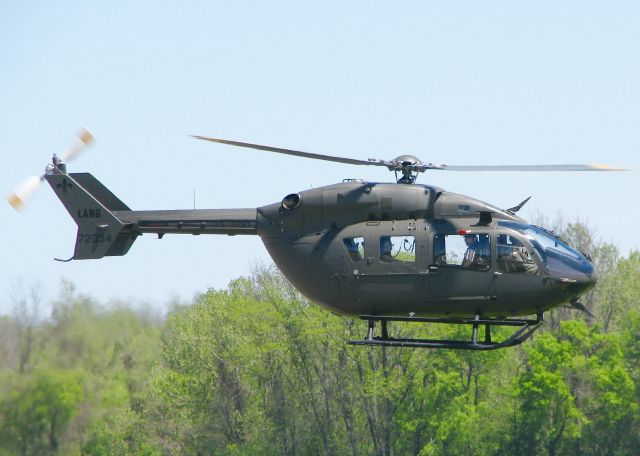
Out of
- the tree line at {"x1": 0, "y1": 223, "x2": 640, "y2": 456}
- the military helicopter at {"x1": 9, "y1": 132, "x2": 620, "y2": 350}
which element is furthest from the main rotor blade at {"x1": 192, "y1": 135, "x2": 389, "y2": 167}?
the tree line at {"x1": 0, "y1": 223, "x2": 640, "y2": 456}

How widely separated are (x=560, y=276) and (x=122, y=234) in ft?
32.2

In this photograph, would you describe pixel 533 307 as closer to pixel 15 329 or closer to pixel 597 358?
pixel 15 329

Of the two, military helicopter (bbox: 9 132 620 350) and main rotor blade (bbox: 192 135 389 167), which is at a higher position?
main rotor blade (bbox: 192 135 389 167)

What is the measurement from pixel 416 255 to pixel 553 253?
258cm

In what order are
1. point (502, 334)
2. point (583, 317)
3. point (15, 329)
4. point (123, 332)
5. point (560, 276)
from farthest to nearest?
point (583, 317)
point (502, 334)
point (123, 332)
point (15, 329)
point (560, 276)

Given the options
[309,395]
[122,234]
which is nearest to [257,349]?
[309,395]

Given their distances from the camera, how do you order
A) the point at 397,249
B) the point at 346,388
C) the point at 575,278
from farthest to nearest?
1. the point at 346,388
2. the point at 397,249
3. the point at 575,278

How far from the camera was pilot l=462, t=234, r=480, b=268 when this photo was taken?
22.3m

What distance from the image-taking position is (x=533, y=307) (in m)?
22.4

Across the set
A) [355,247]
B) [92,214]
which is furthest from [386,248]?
[92,214]

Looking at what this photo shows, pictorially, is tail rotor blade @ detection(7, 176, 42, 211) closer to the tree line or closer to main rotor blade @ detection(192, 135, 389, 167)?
main rotor blade @ detection(192, 135, 389, 167)

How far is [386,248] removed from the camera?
2291cm

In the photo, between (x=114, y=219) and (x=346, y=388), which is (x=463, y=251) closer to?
(x=114, y=219)

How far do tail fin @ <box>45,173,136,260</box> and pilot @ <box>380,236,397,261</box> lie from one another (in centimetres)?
634
